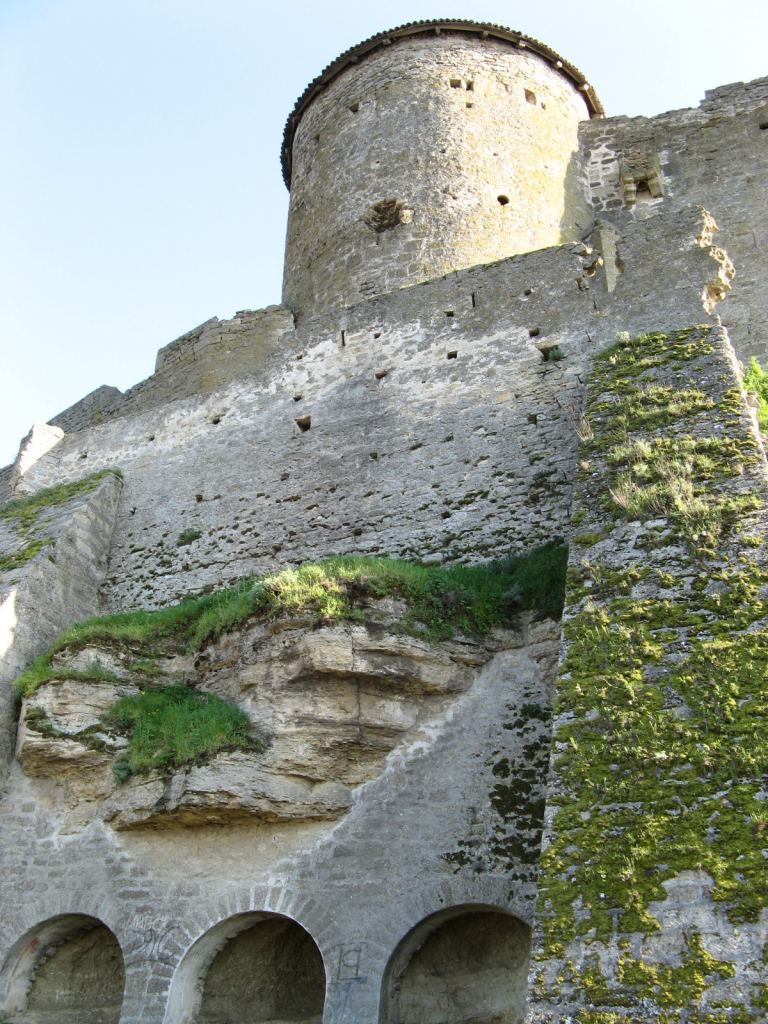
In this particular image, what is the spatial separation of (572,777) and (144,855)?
4848mm

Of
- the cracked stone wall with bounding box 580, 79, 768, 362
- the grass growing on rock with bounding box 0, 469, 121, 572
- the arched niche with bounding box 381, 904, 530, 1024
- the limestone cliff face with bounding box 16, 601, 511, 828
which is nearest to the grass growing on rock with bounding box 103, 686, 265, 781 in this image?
the limestone cliff face with bounding box 16, 601, 511, 828

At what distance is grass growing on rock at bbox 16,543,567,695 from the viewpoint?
9.66 meters

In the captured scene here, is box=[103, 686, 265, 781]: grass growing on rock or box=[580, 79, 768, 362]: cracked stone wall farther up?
box=[580, 79, 768, 362]: cracked stone wall

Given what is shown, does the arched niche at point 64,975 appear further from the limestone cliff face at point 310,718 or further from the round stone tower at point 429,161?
the round stone tower at point 429,161

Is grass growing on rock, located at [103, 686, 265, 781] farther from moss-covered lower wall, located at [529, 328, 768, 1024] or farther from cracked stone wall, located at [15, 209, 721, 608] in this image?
moss-covered lower wall, located at [529, 328, 768, 1024]

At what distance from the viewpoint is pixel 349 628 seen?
9.48 metres

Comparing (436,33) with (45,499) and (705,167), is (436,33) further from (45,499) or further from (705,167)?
(45,499)

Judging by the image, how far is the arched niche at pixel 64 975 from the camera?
961 cm

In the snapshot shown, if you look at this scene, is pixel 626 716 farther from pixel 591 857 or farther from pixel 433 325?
pixel 433 325

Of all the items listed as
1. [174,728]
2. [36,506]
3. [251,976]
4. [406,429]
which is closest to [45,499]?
[36,506]

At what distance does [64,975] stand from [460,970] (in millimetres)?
3947

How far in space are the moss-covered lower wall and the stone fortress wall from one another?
11cm

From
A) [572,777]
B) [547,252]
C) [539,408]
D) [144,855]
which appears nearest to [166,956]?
[144,855]

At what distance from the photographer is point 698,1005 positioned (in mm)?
4953
